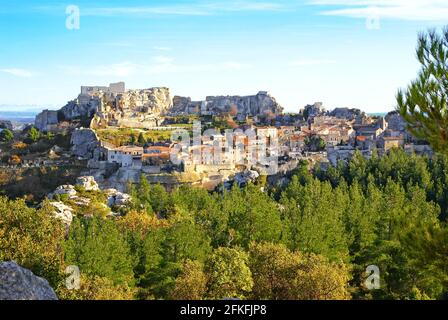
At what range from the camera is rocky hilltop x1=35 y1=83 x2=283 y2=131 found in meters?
83.9

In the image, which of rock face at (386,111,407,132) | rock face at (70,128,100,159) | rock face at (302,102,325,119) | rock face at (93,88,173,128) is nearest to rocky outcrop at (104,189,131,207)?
rock face at (70,128,100,159)

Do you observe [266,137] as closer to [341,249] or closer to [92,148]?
[92,148]

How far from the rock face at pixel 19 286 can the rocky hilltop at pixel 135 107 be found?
68.8m

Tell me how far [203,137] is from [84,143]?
15365mm

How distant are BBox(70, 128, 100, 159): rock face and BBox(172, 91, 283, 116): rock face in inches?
1533

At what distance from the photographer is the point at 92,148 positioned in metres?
65.6

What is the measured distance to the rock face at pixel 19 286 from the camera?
10.3m

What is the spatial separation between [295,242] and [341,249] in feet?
7.93

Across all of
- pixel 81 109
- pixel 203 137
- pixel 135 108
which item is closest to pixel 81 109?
pixel 81 109

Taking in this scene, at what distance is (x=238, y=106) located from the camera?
109 meters

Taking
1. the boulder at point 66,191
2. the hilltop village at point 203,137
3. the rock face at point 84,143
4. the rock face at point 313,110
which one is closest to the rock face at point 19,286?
the boulder at point 66,191

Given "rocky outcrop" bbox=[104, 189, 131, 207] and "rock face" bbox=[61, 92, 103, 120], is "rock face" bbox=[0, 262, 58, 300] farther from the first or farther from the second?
"rock face" bbox=[61, 92, 103, 120]
